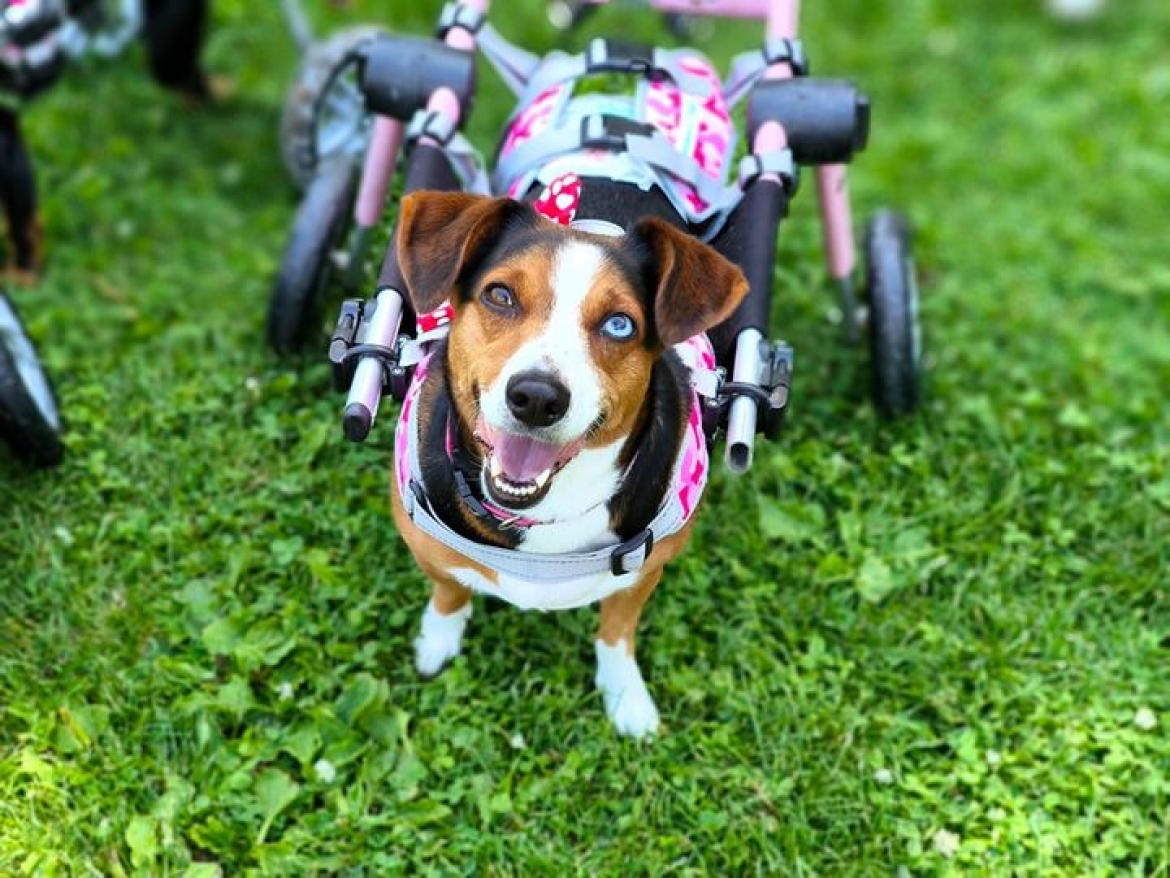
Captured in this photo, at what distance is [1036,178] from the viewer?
5.49 meters

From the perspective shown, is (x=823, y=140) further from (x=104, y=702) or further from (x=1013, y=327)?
(x=104, y=702)

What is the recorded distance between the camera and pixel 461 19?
3529 millimetres

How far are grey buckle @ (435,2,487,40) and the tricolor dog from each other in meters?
0.69

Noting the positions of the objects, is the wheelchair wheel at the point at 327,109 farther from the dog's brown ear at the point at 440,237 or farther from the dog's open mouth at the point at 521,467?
the dog's open mouth at the point at 521,467

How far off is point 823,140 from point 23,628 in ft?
8.17

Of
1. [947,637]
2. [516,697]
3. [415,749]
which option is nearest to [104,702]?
[415,749]

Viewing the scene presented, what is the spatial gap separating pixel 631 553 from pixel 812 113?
1.34 metres

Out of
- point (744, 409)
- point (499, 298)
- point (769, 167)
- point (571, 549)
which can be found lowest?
point (571, 549)

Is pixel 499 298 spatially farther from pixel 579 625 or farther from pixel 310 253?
pixel 310 253

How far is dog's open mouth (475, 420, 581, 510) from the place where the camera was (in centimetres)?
244

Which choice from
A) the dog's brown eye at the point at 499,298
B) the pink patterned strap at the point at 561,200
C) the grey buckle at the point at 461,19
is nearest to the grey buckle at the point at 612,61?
the grey buckle at the point at 461,19

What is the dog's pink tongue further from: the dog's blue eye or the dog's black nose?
the dog's blue eye

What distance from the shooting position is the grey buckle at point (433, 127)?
127 inches

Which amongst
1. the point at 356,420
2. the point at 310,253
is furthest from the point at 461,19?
the point at 356,420
